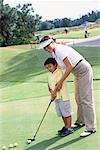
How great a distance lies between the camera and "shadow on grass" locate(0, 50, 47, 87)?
1425cm

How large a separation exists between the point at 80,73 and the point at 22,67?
38.7ft

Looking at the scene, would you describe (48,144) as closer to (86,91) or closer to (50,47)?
(86,91)

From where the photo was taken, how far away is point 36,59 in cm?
1772

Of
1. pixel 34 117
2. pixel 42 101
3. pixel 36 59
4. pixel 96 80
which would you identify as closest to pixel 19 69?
pixel 36 59

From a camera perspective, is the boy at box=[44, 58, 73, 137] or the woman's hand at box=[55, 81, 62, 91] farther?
the boy at box=[44, 58, 73, 137]

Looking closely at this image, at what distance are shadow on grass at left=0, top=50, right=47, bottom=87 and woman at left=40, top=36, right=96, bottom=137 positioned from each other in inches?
318

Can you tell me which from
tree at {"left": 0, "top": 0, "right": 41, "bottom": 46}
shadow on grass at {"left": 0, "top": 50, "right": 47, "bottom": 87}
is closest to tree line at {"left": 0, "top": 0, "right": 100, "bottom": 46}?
tree at {"left": 0, "top": 0, "right": 41, "bottom": 46}

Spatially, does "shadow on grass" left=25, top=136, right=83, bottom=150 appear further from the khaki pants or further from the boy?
the khaki pants

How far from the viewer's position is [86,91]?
490 cm

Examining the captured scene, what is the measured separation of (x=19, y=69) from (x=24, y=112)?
32.2ft

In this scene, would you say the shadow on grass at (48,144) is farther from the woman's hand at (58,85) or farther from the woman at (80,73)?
the woman's hand at (58,85)

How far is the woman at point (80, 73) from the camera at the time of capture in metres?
4.82

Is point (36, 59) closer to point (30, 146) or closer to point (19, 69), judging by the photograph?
point (19, 69)

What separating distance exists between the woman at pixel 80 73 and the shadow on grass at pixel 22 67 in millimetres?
8087
